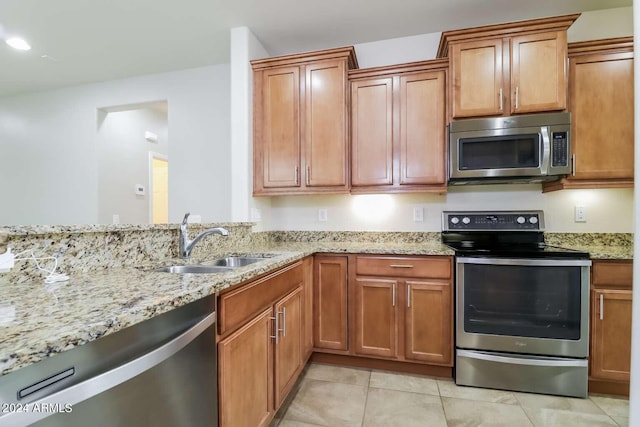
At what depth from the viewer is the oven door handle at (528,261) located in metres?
1.80

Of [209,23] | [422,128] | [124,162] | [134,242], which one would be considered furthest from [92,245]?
[124,162]

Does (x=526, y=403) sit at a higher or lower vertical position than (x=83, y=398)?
lower

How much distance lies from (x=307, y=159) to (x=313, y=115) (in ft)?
1.18

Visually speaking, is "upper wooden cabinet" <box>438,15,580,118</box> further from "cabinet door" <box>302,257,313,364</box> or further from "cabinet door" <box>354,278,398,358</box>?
"cabinet door" <box>302,257,313,364</box>

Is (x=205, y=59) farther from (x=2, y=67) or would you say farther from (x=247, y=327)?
(x=247, y=327)

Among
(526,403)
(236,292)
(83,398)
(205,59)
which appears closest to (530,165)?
(526,403)

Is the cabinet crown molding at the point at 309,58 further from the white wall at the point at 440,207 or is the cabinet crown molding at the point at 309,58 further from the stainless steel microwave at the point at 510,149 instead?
the white wall at the point at 440,207

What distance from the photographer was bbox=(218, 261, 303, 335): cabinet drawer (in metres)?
1.07

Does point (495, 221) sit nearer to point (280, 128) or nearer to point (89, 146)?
point (280, 128)

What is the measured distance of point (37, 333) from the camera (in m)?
0.55

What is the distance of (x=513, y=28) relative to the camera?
2035mm

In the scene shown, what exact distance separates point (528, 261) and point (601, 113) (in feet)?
3.86

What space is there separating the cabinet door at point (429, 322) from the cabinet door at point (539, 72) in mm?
1386

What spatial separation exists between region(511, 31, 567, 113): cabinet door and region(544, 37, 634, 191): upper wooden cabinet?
153 mm
